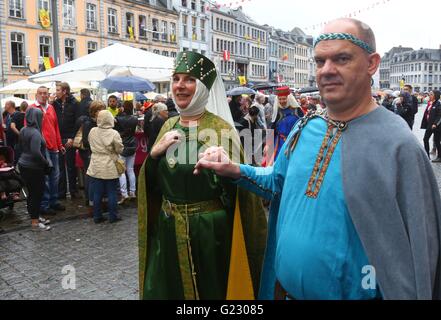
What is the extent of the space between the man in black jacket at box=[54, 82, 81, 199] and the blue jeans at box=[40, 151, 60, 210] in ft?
2.06

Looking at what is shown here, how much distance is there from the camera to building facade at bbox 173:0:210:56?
51.9 meters

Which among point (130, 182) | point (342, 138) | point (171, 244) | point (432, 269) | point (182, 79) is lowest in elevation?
point (130, 182)

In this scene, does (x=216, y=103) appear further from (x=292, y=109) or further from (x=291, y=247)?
(x=292, y=109)

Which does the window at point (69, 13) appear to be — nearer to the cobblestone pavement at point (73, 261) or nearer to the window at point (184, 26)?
the window at point (184, 26)

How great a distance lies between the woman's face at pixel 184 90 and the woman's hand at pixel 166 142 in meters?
0.22

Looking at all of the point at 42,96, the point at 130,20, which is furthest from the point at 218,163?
the point at 130,20

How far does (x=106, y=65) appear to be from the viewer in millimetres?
8609

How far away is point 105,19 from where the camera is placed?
39344 mm

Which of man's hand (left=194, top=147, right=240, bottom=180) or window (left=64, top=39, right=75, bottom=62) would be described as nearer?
man's hand (left=194, top=147, right=240, bottom=180)

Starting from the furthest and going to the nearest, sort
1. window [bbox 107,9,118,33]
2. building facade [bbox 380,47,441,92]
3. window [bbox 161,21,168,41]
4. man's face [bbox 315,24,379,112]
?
building facade [bbox 380,47,441,92] → window [bbox 161,21,168,41] → window [bbox 107,9,118,33] → man's face [bbox 315,24,379,112]

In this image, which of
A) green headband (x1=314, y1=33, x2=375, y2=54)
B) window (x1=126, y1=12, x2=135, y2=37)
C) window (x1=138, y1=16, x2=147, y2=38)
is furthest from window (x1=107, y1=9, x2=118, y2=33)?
green headband (x1=314, y1=33, x2=375, y2=54)

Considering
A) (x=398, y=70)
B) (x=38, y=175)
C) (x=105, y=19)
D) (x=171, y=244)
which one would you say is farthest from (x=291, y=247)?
(x=398, y=70)

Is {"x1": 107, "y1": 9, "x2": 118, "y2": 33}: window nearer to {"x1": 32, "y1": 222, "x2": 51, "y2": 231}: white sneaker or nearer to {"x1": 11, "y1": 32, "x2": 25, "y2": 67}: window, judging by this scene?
{"x1": 11, "y1": 32, "x2": 25, "y2": 67}: window

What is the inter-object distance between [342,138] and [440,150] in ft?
37.7
